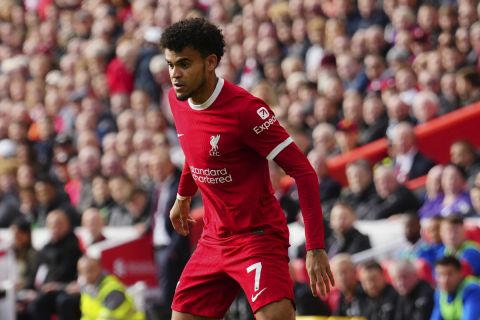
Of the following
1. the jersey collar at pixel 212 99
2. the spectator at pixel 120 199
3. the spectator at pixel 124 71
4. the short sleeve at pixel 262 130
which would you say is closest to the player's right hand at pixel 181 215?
the jersey collar at pixel 212 99

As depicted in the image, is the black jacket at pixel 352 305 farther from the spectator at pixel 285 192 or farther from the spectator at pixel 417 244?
the spectator at pixel 285 192

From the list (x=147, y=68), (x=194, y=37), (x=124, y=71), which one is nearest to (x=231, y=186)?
(x=194, y=37)

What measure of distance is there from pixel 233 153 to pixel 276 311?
0.85 metres

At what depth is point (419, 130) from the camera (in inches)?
513

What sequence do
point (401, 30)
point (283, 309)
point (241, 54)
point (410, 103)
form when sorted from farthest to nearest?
point (241, 54) < point (401, 30) < point (410, 103) < point (283, 309)

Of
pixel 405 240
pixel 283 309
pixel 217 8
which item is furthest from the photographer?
pixel 217 8

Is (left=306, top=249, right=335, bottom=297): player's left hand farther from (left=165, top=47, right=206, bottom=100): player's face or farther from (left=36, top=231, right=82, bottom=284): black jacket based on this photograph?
(left=36, top=231, right=82, bottom=284): black jacket

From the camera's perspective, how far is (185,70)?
6.86 metres

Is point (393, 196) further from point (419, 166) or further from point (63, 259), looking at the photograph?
point (63, 259)

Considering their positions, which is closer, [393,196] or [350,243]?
[350,243]

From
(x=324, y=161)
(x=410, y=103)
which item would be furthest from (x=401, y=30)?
(x=324, y=161)

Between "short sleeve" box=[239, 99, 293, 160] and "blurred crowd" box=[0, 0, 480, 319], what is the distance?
3.07m

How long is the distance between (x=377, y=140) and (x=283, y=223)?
6543 millimetres

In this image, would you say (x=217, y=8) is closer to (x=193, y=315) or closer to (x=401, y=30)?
(x=401, y=30)
